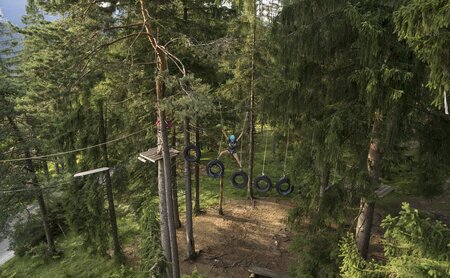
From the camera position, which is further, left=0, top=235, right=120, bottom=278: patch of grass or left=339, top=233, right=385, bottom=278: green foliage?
left=0, top=235, right=120, bottom=278: patch of grass

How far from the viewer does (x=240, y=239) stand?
46.7ft

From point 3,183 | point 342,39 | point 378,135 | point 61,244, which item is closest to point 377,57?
point 342,39

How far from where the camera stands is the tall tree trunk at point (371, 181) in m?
6.38

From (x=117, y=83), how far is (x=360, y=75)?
6.80 meters

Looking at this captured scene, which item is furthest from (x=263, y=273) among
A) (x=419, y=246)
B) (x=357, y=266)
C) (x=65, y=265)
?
(x=65, y=265)

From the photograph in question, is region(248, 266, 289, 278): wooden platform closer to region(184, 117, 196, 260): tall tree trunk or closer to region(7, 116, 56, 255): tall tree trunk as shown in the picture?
region(184, 117, 196, 260): tall tree trunk

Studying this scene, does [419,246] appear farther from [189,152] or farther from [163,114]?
[189,152]

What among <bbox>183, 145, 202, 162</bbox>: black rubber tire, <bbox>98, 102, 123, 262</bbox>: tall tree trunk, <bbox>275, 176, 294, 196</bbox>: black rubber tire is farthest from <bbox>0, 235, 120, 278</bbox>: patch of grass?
<bbox>275, 176, 294, 196</bbox>: black rubber tire

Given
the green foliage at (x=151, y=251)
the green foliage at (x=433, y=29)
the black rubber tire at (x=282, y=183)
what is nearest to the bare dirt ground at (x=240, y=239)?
the black rubber tire at (x=282, y=183)

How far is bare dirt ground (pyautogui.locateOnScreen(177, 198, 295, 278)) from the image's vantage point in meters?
12.4

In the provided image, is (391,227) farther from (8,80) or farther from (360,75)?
(8,80)

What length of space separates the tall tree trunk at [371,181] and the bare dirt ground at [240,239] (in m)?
3.83

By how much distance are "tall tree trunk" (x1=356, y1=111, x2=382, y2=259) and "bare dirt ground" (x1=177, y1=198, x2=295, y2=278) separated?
3831 mm

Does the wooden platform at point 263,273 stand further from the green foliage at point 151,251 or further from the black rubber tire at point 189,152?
the black rubber tire at point 189,152
